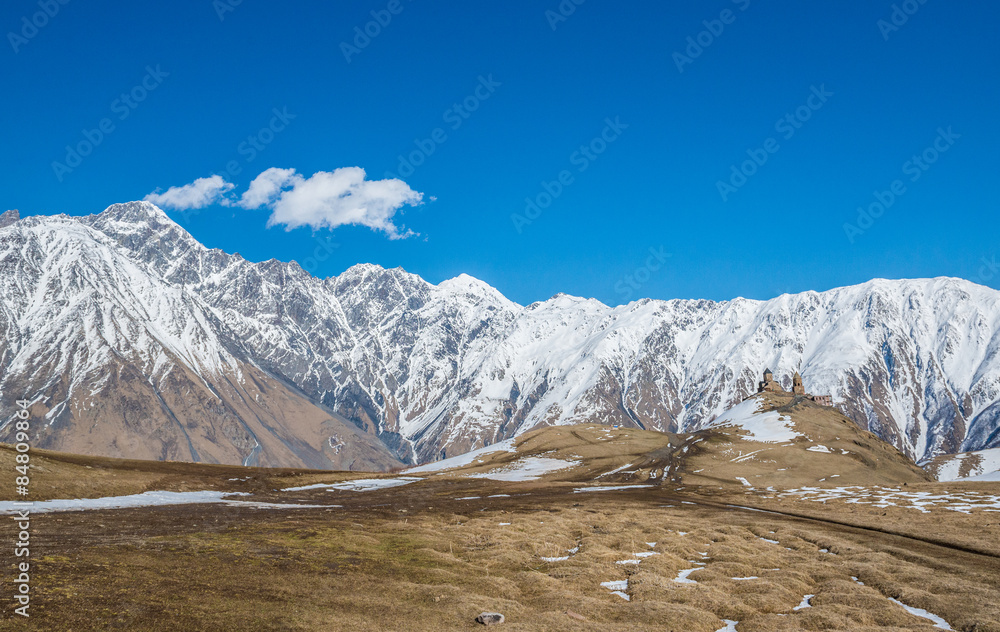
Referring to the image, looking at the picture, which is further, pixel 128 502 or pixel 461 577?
pixel 128 502

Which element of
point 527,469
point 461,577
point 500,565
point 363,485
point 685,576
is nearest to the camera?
point 461,577

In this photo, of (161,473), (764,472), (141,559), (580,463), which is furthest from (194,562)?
(580,463)

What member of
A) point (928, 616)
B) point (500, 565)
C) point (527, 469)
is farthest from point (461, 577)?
point (527, 469)

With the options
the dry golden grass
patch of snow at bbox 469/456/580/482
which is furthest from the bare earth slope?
patch of snow at bbox 469/456/580/482

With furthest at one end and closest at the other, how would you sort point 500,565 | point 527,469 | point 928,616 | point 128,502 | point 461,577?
point 527,469 → point 128,502 → point 500,565 → point 461,577 → point 928,616

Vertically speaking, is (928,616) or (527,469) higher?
(928,616)

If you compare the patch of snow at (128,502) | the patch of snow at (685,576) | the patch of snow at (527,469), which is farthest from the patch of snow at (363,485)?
the patch of snow at (685,576)

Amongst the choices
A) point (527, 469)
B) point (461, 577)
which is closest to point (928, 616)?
point (461, 577)

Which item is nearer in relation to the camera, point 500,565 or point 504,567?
point 504,567

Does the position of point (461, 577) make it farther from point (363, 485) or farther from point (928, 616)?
point (363, 485)

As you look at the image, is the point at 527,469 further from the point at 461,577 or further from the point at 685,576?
the point at 461,577

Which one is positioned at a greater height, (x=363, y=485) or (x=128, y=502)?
(x=128, y=502)

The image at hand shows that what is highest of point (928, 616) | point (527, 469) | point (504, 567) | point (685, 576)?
point (928, 616)

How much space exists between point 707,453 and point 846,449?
37256 millimetres
